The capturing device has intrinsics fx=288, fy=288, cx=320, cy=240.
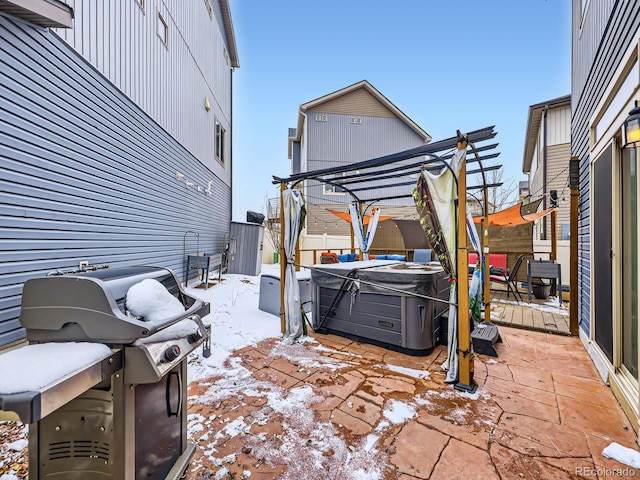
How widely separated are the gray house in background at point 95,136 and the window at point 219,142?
2.01m

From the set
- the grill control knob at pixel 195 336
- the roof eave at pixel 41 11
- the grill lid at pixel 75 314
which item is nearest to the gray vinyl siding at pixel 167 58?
the roof eave at pixel 41 11

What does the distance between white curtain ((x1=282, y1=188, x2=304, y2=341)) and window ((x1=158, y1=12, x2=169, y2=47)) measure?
4.37m

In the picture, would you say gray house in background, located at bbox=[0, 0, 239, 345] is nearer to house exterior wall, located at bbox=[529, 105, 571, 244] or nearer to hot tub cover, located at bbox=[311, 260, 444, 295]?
hot tub cover, located at bbox=[311, 260, 444, 295]

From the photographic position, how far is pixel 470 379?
8.61 ft

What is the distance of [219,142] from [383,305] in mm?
8722

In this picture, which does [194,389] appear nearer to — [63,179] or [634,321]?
[63,179]

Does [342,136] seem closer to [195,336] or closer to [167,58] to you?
[167,58]

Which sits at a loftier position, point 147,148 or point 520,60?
point 520,60

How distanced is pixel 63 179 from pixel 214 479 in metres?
3.46

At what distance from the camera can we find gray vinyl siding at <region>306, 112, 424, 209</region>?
1338 cm

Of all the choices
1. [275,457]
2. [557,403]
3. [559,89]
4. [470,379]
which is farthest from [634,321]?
[559,89]

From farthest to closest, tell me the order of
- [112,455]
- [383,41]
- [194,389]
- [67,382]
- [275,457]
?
1. [383,41]
2. [194,389]
3. [275,457]
4. [112,455]
5. [67,382]

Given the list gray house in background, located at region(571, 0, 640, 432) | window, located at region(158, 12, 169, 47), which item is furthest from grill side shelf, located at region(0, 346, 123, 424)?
window, located at region(158, 12, 169, 47)

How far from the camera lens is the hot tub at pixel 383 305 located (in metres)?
3.31
